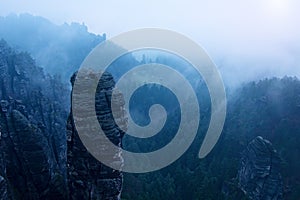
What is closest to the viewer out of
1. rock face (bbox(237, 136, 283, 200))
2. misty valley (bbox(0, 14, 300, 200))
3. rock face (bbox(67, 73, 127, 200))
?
rock face (bbox(67, 73, 127, 200))

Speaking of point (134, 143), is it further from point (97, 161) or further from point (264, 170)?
point (97, 161)

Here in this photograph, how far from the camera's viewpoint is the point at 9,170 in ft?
160

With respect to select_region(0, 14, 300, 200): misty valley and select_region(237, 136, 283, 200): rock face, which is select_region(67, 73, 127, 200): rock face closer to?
select_region(0, 14, 300, 200): misty valley

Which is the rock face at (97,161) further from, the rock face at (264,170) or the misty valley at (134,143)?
the rock face at (264,170)

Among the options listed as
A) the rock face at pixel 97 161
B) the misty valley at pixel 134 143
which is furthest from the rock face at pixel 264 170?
the rock face at pixel 97 161

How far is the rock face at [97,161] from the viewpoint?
32.2 m

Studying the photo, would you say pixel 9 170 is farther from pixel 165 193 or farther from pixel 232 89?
pixel 232 89

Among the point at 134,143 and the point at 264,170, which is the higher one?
the point at 134,143

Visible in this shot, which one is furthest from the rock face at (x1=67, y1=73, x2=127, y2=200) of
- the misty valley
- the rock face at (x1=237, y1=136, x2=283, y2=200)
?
the rock face at (x1=237, y1=136, x2=283, y2=200)

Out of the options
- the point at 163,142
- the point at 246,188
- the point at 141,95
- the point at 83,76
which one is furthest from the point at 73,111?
the point at 141,95

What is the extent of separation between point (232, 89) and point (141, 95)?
42.8 m

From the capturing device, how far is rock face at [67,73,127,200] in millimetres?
32219

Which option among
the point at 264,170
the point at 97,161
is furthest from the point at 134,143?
the point at 97,161

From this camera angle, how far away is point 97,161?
1275 inches
